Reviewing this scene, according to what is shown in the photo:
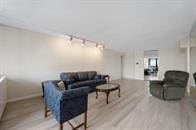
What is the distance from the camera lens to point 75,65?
20.2 ft

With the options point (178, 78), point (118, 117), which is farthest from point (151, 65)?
point (118, 117)

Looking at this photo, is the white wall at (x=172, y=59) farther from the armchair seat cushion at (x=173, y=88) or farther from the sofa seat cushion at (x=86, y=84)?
the sofa seat cushion at (x=86, y=84)

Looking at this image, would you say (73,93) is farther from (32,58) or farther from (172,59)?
(172,59)

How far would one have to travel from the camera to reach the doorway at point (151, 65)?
9.43 meters

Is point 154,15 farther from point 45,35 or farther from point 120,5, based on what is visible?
point 45,35

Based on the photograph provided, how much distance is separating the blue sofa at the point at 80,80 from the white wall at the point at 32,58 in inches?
22.1

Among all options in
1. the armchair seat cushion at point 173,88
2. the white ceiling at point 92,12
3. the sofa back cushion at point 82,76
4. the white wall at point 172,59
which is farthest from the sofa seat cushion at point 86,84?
the white wall at point 172,59

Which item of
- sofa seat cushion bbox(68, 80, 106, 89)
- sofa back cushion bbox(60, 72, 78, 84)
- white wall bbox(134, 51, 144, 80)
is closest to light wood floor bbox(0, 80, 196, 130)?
sofa seat cushion bbox(68, 80, 106, 89)

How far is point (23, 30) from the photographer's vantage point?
4301 mm

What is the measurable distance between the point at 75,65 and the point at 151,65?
11.9 meters

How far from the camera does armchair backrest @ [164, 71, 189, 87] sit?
4.26 meters

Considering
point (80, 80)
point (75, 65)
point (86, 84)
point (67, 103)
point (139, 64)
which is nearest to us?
point (67, 103)

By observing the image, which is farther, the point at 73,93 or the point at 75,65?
the point at 75,65

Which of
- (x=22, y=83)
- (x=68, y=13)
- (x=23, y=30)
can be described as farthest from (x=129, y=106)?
(x=23, y=30)
